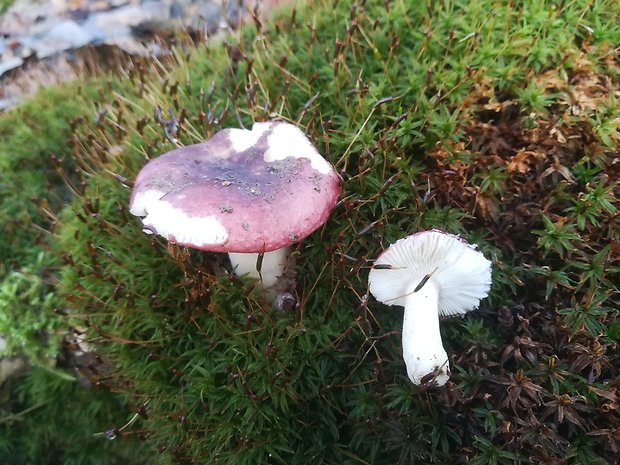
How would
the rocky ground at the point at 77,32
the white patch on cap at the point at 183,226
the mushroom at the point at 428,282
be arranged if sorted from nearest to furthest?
the white patch on cap at the point at 183,226
the mushroom at the point at 428,282
the rocky ground at the point at 77,32

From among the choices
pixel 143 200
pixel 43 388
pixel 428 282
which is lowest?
pixel 43 388

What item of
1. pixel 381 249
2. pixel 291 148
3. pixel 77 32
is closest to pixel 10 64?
pixel 77 32

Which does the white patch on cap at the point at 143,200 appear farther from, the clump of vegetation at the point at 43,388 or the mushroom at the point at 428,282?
the clump of vegetation at the point at 43,388

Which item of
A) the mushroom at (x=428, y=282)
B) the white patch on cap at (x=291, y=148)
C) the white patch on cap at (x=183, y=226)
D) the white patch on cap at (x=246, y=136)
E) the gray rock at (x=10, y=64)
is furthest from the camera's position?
the gray rock at (x=10, y=64)

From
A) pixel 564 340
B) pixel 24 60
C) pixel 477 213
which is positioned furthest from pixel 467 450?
pixel 24 60

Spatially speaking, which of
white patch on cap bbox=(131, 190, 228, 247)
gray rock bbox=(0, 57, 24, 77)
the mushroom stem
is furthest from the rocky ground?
the mushroom stem

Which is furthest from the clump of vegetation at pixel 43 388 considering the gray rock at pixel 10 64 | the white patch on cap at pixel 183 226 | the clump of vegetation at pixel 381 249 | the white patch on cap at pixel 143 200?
the gray rock at pixel 10 64

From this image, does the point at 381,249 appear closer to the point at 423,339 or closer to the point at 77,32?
the point at 423,339
